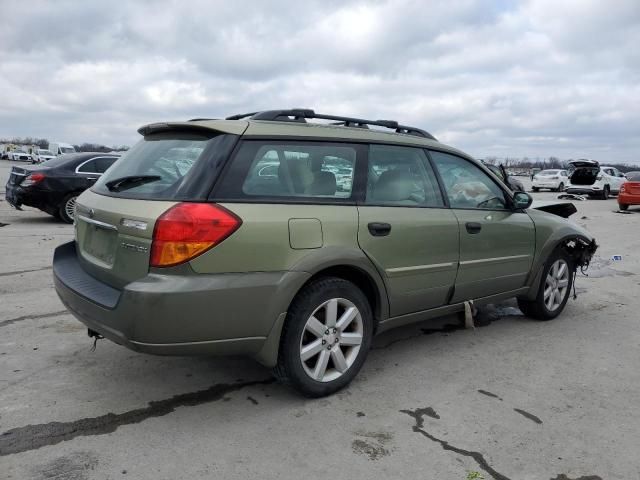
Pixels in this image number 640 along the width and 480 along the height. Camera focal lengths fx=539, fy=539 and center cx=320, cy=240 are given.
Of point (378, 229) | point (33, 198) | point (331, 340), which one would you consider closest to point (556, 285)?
point (378, 229)

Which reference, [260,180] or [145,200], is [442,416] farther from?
[145,200]

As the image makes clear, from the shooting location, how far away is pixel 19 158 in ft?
207

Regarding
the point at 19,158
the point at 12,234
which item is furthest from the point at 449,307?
the point at 19,158

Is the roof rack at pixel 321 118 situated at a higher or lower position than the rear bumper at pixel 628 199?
higher

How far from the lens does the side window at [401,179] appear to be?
366cm

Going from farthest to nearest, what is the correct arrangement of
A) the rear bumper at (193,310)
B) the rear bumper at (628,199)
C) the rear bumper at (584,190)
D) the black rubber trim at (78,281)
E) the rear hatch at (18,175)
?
the rear bumper at (584,190) < the rear bumper at (628,199) < the rear hatch at (18,175) < the black rubber trim at (78,281) < the rear bumper at (193,310)

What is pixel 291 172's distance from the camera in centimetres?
329

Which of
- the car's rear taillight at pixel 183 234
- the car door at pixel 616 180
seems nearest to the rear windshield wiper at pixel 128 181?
the car's rear taillight at pixel 183 234

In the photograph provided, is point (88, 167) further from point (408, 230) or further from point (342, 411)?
point (342, 411)

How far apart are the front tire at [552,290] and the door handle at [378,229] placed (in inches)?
86.3

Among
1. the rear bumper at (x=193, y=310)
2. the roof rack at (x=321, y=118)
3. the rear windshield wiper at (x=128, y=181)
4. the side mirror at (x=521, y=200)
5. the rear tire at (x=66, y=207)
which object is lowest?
the rear tire at (x=66, y=207)

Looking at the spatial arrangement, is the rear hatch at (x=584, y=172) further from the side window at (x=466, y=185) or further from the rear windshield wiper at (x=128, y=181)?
the rear windshield wiper at (x=128, y=181)

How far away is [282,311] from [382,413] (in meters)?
0.86

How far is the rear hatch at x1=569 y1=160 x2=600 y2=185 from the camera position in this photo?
2389 cm
